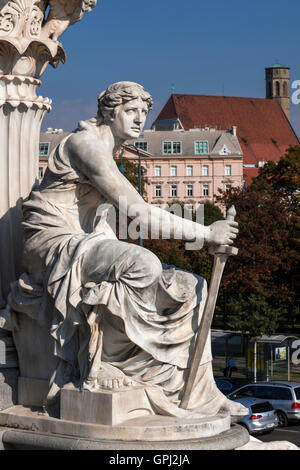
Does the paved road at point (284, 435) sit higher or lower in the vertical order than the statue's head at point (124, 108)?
lower

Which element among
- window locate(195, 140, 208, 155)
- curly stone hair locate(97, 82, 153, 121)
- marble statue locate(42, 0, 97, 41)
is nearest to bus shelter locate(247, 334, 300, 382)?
marble statue locate(42, 0, 97, 41)

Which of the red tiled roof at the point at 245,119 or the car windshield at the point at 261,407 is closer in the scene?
the car windshield at the point at 261,407

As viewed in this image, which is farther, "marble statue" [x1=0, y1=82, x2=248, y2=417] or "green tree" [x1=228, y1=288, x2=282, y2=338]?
"green tree" [x1=228, y1=288, x2=282, y2=338]

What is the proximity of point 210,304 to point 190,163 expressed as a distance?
351ft

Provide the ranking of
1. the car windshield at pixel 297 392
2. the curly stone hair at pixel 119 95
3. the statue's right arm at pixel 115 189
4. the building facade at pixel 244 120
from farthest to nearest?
the building facade at pixel 244 120 < the car windshield at pixel 297 392 < the curly stone hair at pixel 119 95 < the statue's right arm at pixel 115 189

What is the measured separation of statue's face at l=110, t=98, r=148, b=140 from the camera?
7.53m

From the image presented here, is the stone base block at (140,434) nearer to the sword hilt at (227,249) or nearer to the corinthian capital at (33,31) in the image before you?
the sword hilt at (227,249)

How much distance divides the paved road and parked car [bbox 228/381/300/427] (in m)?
0.37

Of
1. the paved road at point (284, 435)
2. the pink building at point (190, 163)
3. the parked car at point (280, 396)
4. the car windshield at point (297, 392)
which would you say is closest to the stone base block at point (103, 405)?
the paved road at point (284, 435)

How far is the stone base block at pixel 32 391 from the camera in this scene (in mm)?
7504

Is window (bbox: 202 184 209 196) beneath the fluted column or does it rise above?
above

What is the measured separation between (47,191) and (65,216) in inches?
9.7

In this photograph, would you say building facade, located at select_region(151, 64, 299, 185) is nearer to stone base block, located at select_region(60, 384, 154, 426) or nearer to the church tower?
the church tower

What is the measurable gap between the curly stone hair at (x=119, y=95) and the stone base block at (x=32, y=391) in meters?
2.13
